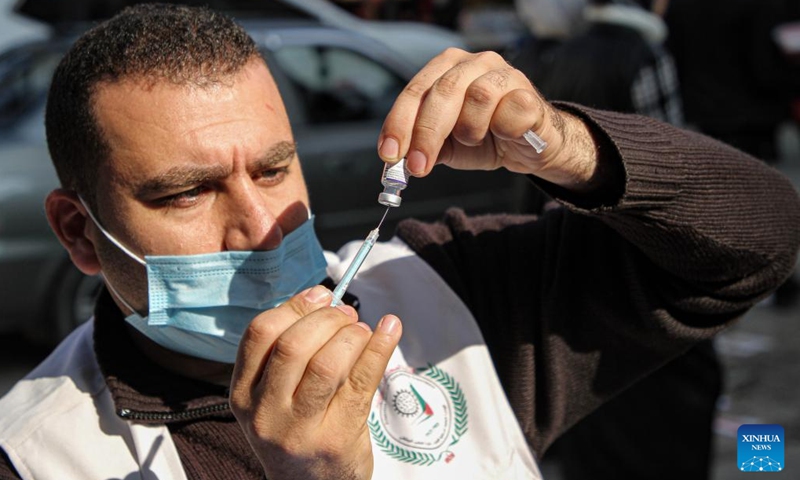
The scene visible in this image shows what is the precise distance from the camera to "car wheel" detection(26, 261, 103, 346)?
559cm

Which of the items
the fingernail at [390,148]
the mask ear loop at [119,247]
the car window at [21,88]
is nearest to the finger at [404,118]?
the fingernail at [390,148]

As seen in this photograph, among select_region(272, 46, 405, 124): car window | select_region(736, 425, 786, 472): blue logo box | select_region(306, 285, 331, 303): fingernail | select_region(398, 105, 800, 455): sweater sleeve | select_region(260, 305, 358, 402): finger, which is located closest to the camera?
select_region(260, 305, 358, 402): finger

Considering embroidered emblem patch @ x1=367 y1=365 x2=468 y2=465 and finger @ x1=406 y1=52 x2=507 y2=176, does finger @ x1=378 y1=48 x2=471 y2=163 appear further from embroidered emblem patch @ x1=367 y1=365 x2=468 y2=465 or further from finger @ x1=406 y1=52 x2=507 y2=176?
embroidered emblem patch @ x1=367 y1=365 x2=468 y2=465

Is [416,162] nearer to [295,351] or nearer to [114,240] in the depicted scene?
[295,351]

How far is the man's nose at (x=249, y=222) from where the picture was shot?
77.5 inches

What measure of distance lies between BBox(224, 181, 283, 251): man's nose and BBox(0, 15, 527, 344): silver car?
12.0ft

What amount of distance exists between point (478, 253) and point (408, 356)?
29 centimetres

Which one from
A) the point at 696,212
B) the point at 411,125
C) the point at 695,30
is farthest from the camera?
the point at 695,30

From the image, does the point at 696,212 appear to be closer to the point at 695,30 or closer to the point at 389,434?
the point at 389,434

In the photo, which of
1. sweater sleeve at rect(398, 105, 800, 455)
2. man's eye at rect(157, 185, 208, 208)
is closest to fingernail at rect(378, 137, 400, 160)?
sweater sleeve at rect(398, 105, 800, 455)

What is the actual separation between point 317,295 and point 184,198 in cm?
57

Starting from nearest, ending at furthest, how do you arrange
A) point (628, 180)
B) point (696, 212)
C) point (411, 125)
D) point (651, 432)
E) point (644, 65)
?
point (411, 125)
point (628, 180)
point (696, 212)
point (651, 432)
point (644, 65)

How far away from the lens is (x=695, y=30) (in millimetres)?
6336

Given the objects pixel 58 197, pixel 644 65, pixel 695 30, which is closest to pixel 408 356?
pixel 58 197
